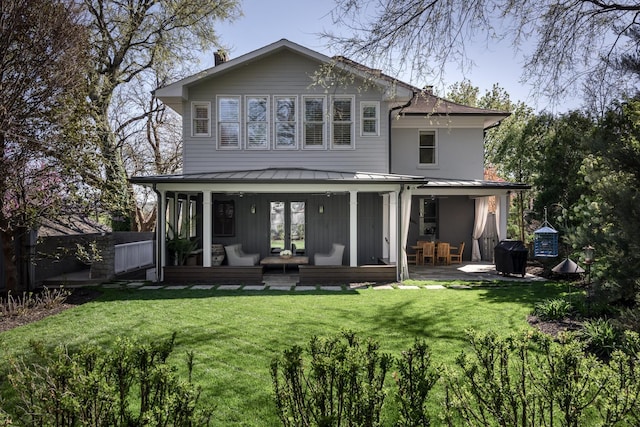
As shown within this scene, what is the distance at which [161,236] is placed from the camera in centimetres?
1141

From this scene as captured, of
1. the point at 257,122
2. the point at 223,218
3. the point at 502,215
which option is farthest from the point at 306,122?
the point at 502,215

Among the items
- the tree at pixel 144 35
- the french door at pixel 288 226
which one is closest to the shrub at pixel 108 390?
the french door at pixel 288 226

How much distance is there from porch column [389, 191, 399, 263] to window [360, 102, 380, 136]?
95.9 inches

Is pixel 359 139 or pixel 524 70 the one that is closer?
pixel 524 70

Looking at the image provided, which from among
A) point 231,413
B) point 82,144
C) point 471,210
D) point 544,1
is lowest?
point 231,413

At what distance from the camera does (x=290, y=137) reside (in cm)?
1343

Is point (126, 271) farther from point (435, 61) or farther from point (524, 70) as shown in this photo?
point (524, 70)

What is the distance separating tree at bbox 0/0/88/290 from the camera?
22.2ft

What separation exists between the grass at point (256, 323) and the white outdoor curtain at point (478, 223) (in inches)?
219

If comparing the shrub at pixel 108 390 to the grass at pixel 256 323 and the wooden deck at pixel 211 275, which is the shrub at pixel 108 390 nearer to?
the grass at pixel 256 323

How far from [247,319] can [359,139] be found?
806 cm

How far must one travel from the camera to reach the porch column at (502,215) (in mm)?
13602

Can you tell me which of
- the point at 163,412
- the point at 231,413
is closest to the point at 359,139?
the point at 231,413

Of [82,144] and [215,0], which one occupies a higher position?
[215,0]
